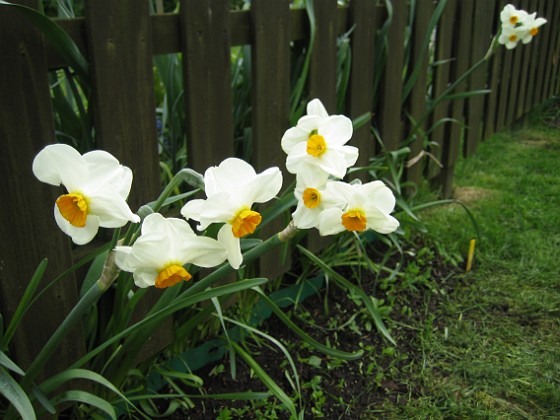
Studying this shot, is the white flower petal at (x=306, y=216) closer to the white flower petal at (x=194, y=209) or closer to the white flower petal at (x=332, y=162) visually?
the white flower petal at (x=332, y=162)

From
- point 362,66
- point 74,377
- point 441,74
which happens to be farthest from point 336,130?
point 441,74

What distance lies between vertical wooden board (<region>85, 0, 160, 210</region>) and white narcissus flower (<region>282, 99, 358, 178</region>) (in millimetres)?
500

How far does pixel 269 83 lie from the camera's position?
1.86 m

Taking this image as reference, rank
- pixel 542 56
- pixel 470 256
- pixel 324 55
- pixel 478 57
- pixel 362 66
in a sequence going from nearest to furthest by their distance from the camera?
pixel 324 55 → pixel 362 66 → pixel 470 256 → pixel 478 57 → pixel 542 56

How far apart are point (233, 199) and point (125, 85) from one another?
71cm

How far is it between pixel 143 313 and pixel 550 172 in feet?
9.35

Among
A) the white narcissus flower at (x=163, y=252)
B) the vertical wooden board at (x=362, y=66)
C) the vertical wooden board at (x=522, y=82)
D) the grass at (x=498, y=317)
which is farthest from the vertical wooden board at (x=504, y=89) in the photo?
the white narcissus flower at (x=163, y=252)

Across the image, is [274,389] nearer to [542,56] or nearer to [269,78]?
[269,78]

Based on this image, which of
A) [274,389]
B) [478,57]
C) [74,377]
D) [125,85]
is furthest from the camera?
[478,57]

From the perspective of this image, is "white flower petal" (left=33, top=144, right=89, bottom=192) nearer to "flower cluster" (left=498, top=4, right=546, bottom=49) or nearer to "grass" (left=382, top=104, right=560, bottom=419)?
"grass" (left=382, top=104, right=560, bottom=419)

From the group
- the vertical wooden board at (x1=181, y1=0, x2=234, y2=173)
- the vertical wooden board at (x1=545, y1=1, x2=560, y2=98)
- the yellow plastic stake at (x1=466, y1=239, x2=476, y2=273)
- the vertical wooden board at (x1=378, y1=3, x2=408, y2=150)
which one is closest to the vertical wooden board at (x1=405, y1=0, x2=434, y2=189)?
the vertical wooden board at (x1=378, y1=3, x2=408, y2=150)

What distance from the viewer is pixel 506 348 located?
1.97 metres

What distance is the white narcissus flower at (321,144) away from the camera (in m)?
0.96

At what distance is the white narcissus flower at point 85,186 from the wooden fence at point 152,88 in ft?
1.49
